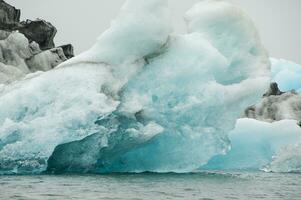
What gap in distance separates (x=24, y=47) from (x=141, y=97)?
1784 cm

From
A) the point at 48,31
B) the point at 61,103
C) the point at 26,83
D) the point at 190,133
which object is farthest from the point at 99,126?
the point at 48,31

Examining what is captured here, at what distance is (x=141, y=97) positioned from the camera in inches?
802

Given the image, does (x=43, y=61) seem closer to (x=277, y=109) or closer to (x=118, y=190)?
(x=277, y=109)

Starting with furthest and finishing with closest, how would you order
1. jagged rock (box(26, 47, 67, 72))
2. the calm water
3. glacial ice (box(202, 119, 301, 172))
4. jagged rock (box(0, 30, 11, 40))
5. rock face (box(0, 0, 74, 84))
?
jagged rock (box(0, 30, 11, 40))
jagged rock (box(26, 47, 67, 72))
rock face (box(0, 0, 74, 84))
glacial ice (box(202, 119, 301, 172))
the calm water

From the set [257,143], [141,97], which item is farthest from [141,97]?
[257,143]

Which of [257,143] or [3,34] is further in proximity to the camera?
[3,34]

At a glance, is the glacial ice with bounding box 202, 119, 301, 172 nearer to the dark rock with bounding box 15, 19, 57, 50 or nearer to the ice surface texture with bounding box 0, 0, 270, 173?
the ice surface texture with bounding box 0, 0, 270, 173

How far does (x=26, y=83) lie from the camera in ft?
63.1

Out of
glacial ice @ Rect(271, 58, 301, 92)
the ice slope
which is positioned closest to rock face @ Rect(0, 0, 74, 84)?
the ice slope

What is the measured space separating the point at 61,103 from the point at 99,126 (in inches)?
56.6

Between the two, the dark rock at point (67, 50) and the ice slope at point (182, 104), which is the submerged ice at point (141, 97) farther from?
the dark rock at point (67, 50)

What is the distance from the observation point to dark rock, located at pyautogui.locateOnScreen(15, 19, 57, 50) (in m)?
40.6

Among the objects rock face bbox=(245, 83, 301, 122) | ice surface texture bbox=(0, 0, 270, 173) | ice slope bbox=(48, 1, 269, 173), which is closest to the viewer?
ice surface texture bbox=(0, 0, 270, 173)

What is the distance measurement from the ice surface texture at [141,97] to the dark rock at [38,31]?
1971 cm
